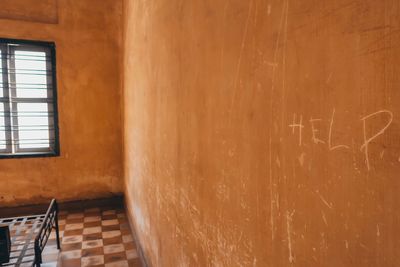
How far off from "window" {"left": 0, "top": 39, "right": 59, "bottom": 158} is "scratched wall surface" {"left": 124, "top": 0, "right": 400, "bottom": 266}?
11.2ft

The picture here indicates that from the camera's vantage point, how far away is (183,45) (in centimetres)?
136

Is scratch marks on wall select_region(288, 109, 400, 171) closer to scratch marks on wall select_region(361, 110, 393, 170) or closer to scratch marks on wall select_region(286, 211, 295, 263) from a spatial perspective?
scratch marks on wall select_region(361, 110, 393, 170)

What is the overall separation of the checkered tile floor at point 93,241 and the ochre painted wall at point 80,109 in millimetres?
439

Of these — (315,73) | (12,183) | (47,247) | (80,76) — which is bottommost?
(47,247)

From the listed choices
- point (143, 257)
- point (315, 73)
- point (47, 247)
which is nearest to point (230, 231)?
point (315, 73)

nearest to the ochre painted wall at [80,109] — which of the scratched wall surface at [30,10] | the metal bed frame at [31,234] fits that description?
the scratched wall surface at [30,10]

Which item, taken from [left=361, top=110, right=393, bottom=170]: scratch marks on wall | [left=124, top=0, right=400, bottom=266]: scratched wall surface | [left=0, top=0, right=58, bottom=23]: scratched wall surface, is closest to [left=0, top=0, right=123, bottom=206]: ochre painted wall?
[left=0, top=0, right=58, bottom=23]: scratched wall surface

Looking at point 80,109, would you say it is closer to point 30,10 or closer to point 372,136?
point 30,10

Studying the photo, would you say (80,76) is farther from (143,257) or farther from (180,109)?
(180,109)

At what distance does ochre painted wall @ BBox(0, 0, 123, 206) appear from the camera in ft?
13.4

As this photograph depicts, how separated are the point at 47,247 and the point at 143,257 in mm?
1162

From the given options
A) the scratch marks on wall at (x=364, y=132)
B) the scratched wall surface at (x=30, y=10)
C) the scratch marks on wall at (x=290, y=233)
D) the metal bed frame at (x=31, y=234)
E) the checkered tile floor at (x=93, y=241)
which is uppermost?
the scratched wall surface at (x=30, y=10)

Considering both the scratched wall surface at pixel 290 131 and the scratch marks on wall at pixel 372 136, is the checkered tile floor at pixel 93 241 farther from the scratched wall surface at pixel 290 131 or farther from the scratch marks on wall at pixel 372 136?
the scratch marks on wall at pixel 372 136

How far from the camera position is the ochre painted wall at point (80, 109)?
4.09 metres
